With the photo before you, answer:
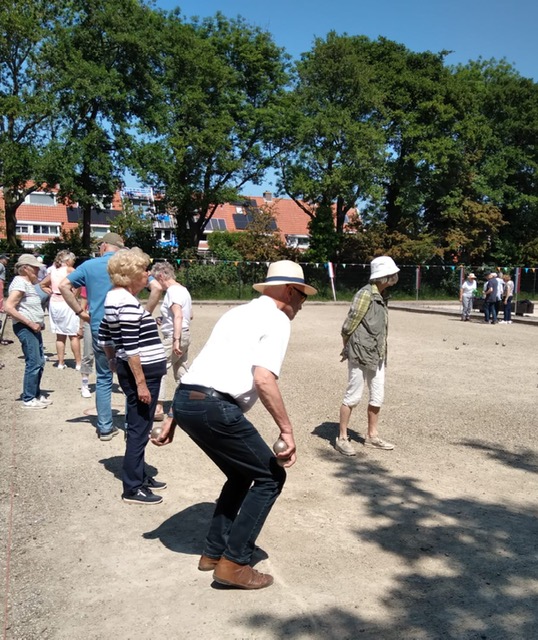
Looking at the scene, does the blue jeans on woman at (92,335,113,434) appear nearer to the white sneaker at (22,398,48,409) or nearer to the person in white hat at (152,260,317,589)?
the white sneaker at (22,398,48,409)

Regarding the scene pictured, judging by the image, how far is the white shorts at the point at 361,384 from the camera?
6156mm

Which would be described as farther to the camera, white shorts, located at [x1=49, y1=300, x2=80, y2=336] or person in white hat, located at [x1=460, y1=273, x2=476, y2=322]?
person in white hat, located at [x1=460, y1=273, x2=476, y2=322]

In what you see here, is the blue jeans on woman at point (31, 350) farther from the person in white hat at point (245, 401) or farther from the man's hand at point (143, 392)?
the person in white hat at point (245, 401)

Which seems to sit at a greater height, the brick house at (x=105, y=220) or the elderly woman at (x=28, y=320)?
the brick house at (x=105, y=220)

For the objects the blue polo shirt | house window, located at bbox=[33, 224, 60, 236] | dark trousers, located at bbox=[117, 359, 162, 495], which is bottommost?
dark trousers, located at bbox=[117, 359, 162, 495]

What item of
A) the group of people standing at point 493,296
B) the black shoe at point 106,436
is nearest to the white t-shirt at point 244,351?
the black shoe at point 106,436

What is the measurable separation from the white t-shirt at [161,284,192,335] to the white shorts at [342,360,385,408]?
196cm

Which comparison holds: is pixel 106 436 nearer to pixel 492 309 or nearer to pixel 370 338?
pixel 370 338

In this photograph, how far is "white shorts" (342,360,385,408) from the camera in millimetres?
6156

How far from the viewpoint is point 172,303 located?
6863mm

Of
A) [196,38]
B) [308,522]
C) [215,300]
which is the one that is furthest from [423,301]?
[308,522]

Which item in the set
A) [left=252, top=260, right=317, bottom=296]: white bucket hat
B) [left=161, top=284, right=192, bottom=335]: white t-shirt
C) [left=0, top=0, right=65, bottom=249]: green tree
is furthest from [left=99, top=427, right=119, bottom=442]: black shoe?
[left=0, top=0, right=65, bottom=249]: green tree

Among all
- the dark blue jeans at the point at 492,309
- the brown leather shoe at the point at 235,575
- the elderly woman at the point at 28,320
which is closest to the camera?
the brown leather shoe at the point at 235,575

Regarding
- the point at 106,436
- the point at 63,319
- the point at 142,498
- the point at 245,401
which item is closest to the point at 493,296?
the point at 63,319
